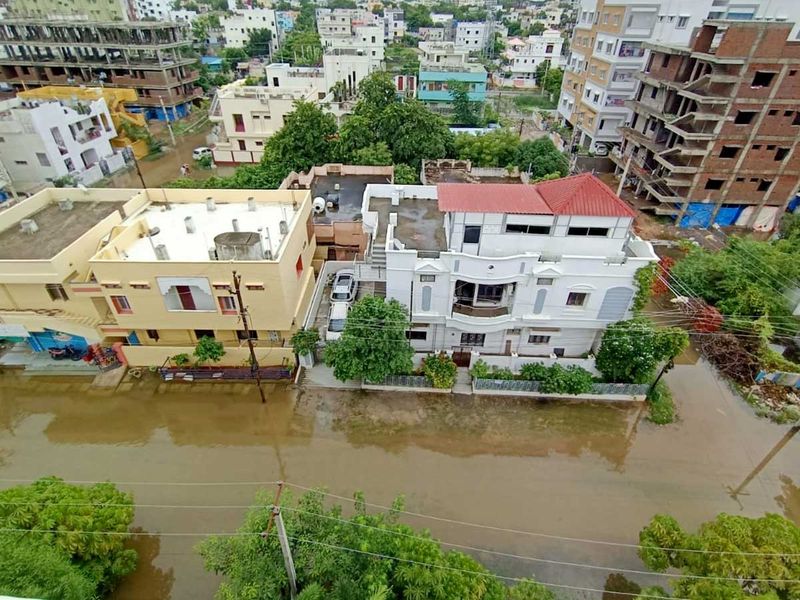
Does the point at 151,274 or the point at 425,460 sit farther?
the point at 151,274

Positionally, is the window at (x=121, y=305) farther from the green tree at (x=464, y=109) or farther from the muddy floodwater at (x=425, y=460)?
the green tree at (x=464, y=109)

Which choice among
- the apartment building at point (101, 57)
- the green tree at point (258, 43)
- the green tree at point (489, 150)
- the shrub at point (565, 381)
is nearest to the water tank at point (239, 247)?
the shrub at point (565, 381)

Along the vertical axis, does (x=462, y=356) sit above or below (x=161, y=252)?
below

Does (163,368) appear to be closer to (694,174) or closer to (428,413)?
(428,413)

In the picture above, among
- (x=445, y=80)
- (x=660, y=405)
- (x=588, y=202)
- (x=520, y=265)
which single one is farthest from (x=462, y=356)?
(x=445, y=80)

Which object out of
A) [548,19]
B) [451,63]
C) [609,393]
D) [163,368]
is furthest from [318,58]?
Result: [548,19]

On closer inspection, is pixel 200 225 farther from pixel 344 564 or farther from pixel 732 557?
pixel 732 557
